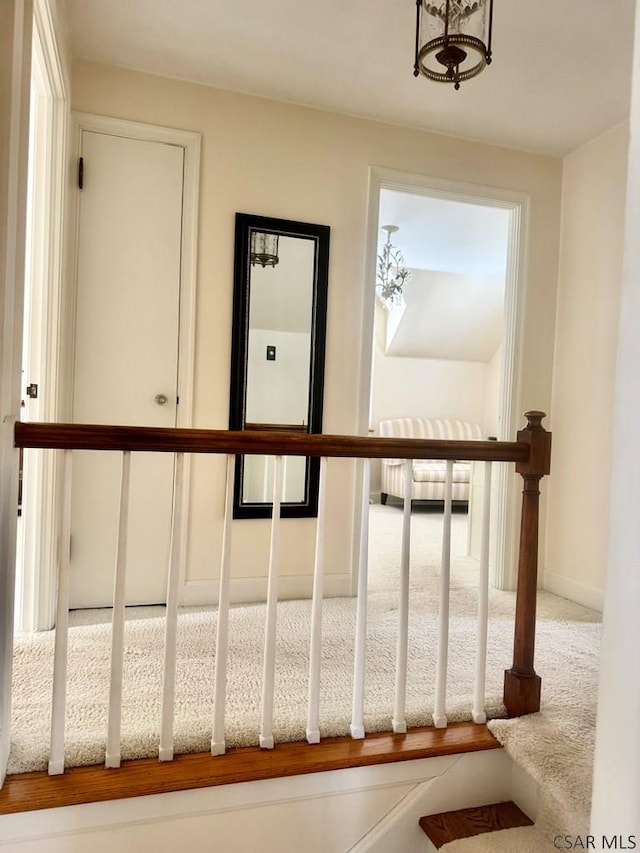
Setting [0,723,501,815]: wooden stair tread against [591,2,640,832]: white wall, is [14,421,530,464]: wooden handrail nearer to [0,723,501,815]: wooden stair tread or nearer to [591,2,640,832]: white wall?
[0,723,501,815]: wooden stair tread

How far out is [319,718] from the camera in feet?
5.13

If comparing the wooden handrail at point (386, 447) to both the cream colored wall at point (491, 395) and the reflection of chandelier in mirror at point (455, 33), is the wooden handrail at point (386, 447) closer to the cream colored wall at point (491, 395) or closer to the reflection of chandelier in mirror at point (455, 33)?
the reflection of chandelier in mirror at point (455, 33)

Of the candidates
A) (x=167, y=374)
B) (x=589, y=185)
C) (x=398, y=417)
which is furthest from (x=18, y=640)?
(x=398, y=417)

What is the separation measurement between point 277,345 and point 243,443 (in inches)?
54.1

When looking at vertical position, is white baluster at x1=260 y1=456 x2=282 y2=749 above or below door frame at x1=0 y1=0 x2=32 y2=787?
below

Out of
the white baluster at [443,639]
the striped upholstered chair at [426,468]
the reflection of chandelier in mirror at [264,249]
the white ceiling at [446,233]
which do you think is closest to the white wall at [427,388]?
the striped upholstered chair at [426,468]

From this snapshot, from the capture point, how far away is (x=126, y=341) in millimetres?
2512

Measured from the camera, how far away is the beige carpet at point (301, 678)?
4.76 feet

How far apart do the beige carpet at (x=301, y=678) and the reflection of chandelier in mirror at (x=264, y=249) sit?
5.46ft

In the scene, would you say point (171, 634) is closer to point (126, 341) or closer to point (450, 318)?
point (126, 341)

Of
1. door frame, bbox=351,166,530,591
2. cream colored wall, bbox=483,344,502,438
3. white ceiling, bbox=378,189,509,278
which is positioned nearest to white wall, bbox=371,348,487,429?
cream colored wall, bbox=483,344,502,438

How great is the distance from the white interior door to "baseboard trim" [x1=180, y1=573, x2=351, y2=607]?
0.50ft

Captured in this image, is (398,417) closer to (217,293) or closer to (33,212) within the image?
(217,293)

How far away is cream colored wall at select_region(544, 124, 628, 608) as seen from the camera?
2.76 meters
